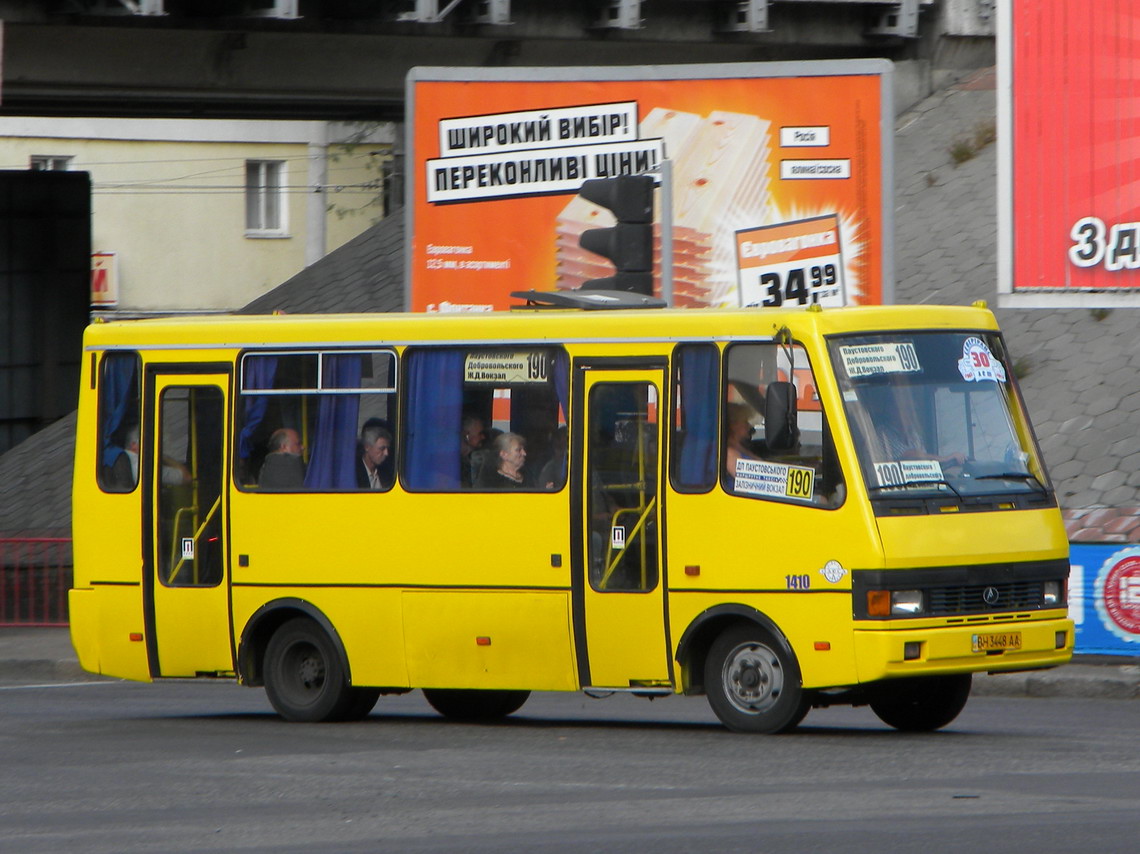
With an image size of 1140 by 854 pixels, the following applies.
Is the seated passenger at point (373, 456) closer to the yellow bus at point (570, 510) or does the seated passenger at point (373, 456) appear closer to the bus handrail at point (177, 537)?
the yellow bus at point (570, 510)

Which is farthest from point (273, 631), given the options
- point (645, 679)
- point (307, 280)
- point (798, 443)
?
point (307, 280)

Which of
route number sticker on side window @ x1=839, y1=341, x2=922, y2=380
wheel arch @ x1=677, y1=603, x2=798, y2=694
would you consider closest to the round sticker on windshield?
route number sticker on side window @ x1=839, y1=341, x2=922, y2=380

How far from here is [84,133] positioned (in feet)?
167

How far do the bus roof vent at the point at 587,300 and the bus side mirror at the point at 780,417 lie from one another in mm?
1655

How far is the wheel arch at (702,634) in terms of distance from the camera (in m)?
11.9

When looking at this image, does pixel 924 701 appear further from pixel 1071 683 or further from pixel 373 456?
pixel 1071 683

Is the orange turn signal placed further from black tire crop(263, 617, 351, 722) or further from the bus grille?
black tire crop(263, 617, 351, 722)

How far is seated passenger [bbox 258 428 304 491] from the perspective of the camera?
A: 13.6 metres

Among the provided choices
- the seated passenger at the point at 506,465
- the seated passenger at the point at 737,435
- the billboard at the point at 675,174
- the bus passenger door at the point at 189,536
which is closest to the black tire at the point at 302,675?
the bus passenger door at the point at 189,536

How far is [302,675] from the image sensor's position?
1365 centimetres

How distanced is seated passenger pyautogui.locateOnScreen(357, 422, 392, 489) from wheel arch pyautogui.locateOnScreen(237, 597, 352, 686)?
884 mm

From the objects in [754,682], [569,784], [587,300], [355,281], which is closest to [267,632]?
[587,300]

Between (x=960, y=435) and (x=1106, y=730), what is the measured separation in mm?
2316

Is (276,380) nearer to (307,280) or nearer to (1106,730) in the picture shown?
(1106,730)
